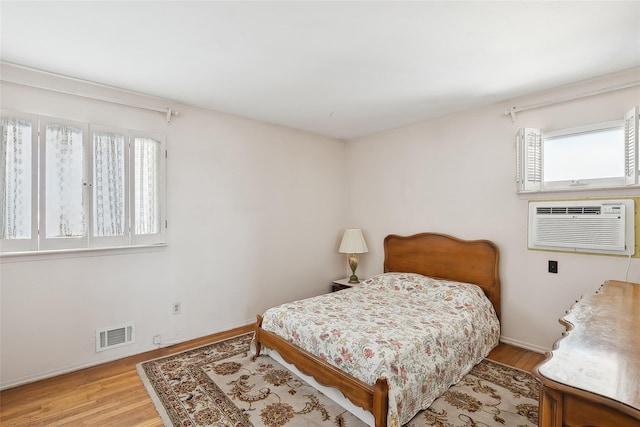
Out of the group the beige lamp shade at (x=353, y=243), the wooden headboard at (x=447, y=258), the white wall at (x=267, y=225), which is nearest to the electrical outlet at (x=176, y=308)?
the white wall at (x=267, y=225)

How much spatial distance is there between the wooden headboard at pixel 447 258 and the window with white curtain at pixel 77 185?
8.90ft

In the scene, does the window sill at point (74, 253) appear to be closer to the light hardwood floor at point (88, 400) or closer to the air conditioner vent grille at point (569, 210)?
the light hardwood floor at point (88, 400)

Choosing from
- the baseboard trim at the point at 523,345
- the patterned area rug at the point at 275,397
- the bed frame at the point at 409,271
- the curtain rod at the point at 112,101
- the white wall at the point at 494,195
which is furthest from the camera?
the baseboard trim at the point at 523,345

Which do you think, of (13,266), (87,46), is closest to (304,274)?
(13,266)

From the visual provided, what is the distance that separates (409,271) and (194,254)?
2496mm

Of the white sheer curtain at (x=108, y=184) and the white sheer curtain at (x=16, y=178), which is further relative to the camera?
the white sheer curtain at (x=108, y=184)

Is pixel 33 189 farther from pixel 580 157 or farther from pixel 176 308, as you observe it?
pixel 580 157

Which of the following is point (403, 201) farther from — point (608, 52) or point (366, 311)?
point (608, 52)

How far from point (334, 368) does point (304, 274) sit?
217 cm

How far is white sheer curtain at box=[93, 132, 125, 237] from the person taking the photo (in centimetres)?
265

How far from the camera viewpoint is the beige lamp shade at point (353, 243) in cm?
418

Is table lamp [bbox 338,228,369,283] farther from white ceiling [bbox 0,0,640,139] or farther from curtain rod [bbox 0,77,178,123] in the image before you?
curtain rod [bbox 0,77,178,123]

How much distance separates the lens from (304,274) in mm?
4168

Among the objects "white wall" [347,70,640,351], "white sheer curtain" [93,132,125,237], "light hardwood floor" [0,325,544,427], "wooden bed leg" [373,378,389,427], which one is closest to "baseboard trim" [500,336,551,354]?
"white wall" [347,70,640,351]
